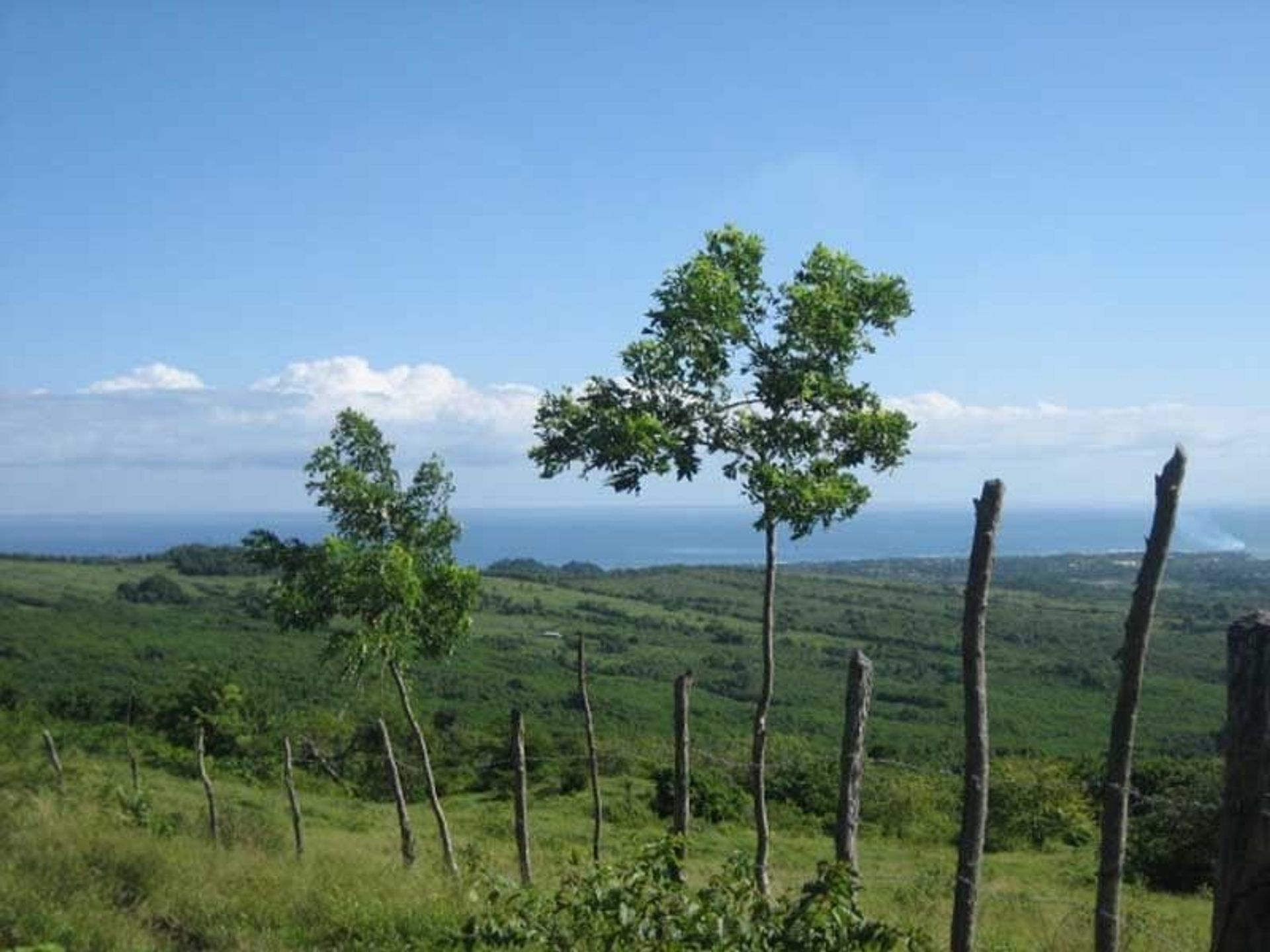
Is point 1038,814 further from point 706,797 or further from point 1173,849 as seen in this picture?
point 706,797

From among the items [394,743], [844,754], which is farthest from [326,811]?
[844,754]

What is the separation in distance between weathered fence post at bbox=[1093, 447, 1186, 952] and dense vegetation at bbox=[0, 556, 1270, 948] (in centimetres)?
31

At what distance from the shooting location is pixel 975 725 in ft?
19.9

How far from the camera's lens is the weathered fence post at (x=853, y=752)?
21.6 ft

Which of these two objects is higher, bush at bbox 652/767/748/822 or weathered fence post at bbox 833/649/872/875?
weathered fence post at bbox 833/649/872/875

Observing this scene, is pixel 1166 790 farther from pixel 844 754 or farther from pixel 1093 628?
pixel 1093 628

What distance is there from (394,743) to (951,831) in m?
18.6

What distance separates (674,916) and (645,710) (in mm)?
65712

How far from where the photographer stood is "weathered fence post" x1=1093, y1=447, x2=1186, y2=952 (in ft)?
18.2

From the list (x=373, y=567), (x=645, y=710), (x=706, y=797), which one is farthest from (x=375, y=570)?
(x=645, y=710)

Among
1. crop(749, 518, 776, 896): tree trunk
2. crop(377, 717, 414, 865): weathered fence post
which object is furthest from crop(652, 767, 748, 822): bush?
crop(749, 518, 776, 896): tree trunk

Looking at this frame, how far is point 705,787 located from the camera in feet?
87.6

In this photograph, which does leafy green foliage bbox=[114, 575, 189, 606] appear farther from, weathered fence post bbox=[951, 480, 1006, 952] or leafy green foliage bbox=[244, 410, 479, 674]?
weathered fence post bbox=[951, 480, 1006, 952]

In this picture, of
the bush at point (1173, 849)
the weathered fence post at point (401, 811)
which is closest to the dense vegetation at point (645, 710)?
the bush at point (1173, 849)
